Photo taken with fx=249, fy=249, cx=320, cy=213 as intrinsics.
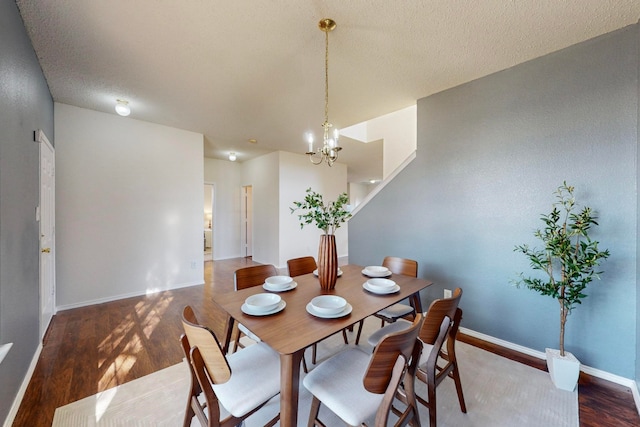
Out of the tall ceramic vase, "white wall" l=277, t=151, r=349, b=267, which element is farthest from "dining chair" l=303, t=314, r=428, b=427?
"white wall" l=277, t=151, r=349, b=267

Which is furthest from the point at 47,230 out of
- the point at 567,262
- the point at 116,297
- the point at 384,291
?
the point at 567,262

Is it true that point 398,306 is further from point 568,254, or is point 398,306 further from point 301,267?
point 568,254

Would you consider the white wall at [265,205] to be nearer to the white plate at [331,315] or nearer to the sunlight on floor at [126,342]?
the sunlight on floor at [126,342]

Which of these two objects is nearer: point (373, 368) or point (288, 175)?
point (373, 368)

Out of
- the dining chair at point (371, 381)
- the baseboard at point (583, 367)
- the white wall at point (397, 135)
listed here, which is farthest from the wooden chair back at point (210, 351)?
the white wall at point (397, 135)

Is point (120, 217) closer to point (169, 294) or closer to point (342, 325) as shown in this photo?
point (169, 294)

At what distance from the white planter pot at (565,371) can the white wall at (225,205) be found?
6.30 meters

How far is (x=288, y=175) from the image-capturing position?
561 cm

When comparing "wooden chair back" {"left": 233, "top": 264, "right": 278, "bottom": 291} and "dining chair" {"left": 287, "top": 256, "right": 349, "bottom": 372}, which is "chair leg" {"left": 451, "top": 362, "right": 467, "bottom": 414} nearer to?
"dining chair" {"left": 287, "top": 256, "right": 349, "bottom": 372}

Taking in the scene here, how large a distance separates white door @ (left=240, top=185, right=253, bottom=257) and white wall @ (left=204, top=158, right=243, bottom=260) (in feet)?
0.43

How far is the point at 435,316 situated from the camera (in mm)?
1334

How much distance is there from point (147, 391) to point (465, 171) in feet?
11.4

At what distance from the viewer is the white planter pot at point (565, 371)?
181cm

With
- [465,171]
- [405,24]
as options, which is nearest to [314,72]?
[405,24]
